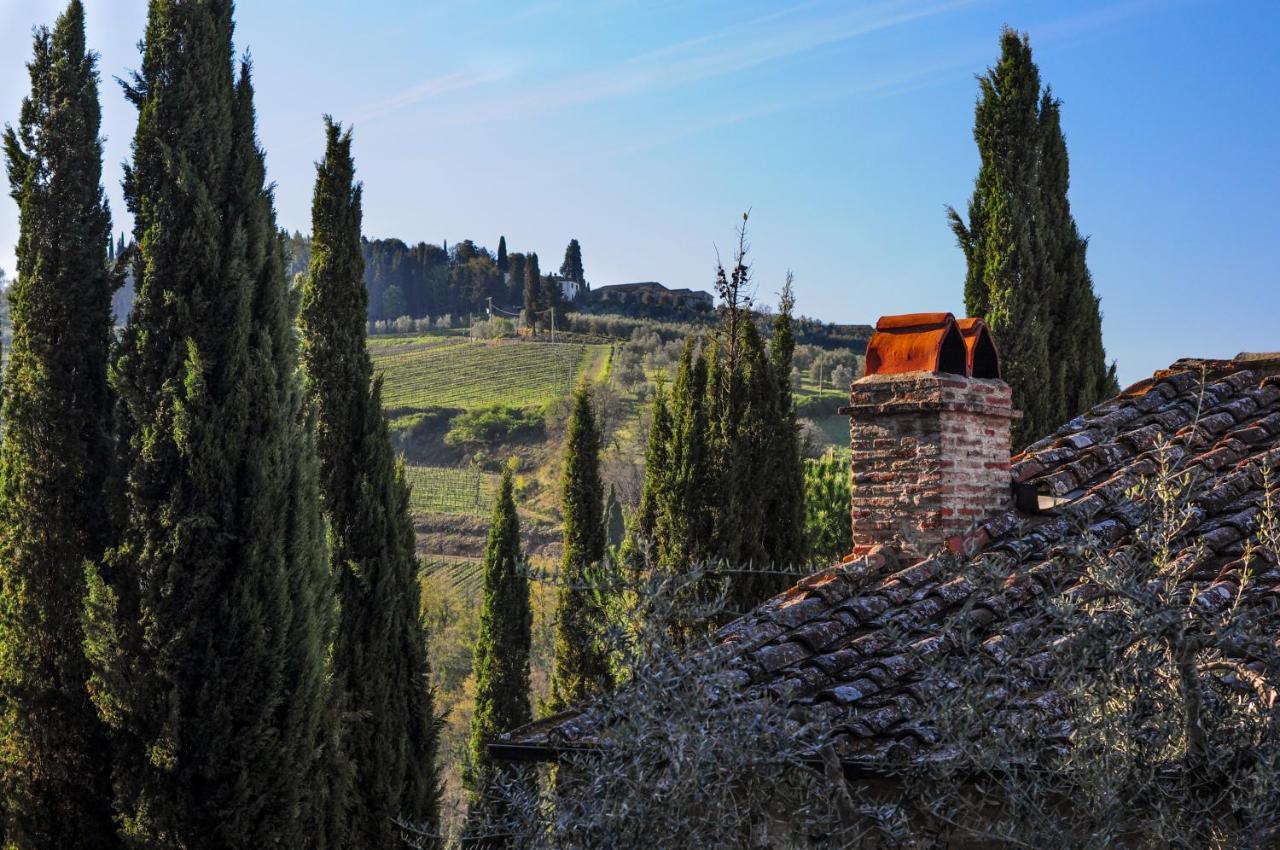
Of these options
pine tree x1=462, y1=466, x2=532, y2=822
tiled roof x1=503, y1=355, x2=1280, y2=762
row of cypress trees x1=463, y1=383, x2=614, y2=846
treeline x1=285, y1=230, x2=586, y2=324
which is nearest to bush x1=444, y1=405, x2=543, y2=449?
treeline x1=285, y1=230, x2=586, y2=324

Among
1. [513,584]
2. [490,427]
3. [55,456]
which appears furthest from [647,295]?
[55,456]

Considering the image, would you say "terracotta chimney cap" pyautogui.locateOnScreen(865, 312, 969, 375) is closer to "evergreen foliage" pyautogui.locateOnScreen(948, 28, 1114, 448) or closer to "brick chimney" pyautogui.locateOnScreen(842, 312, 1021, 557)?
"brick chimney" pyautogui.locateOnScreen(842, 312, 1021, 557)

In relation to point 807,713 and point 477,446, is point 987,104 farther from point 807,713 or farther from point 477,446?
point 477,446

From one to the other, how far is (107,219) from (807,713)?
6298 mm

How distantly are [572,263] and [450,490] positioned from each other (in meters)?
26.0

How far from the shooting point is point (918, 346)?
271 inches

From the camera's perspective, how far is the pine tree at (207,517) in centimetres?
741

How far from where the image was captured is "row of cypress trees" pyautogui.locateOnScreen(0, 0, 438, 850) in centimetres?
745

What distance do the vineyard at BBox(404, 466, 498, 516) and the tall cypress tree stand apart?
41.4 metres

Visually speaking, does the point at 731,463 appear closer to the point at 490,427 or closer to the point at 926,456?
the point at 926,456

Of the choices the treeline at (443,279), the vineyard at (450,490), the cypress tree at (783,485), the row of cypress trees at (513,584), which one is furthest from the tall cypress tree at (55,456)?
the treeline at (443,279)

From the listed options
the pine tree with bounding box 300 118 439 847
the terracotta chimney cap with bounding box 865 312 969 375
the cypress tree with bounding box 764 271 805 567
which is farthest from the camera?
the cypress tree with bounding box 764 271 805 567

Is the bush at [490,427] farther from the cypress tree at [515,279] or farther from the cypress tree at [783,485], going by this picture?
the cypress tree at [783,485]

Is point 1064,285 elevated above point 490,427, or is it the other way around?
point 1064,285
